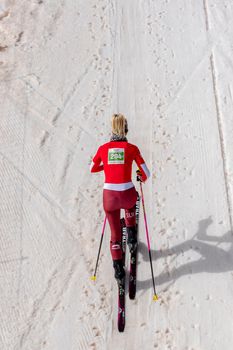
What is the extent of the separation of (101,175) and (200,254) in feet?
7.77

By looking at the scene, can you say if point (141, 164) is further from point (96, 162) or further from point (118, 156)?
point (96, 162)

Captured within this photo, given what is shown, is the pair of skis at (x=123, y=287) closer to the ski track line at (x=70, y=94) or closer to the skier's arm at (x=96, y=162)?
the skier's arm at (x=96, y=162)

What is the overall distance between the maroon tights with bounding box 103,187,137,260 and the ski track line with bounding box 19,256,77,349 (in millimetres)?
1048

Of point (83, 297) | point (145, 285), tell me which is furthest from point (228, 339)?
point (83, 297)

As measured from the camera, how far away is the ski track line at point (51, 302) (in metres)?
5.99

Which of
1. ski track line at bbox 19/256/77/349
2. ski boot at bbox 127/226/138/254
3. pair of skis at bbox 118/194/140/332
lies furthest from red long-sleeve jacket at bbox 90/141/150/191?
ski track line at bbox 19/256/77/349

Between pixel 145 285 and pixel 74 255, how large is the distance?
50.7 inches

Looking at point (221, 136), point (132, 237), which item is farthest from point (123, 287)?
point (221, 136)

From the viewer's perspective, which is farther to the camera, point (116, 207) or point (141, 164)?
point (141, 164)

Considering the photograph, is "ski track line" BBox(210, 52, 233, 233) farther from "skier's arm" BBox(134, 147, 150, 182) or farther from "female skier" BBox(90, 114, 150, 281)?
"female skier" BBox(90, 114, 150, 281)

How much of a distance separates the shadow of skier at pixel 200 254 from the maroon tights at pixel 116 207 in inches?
37.5

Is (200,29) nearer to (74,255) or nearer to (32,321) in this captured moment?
(74,255)

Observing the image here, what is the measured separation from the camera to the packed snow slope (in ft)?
20.0

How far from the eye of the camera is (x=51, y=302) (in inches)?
246
